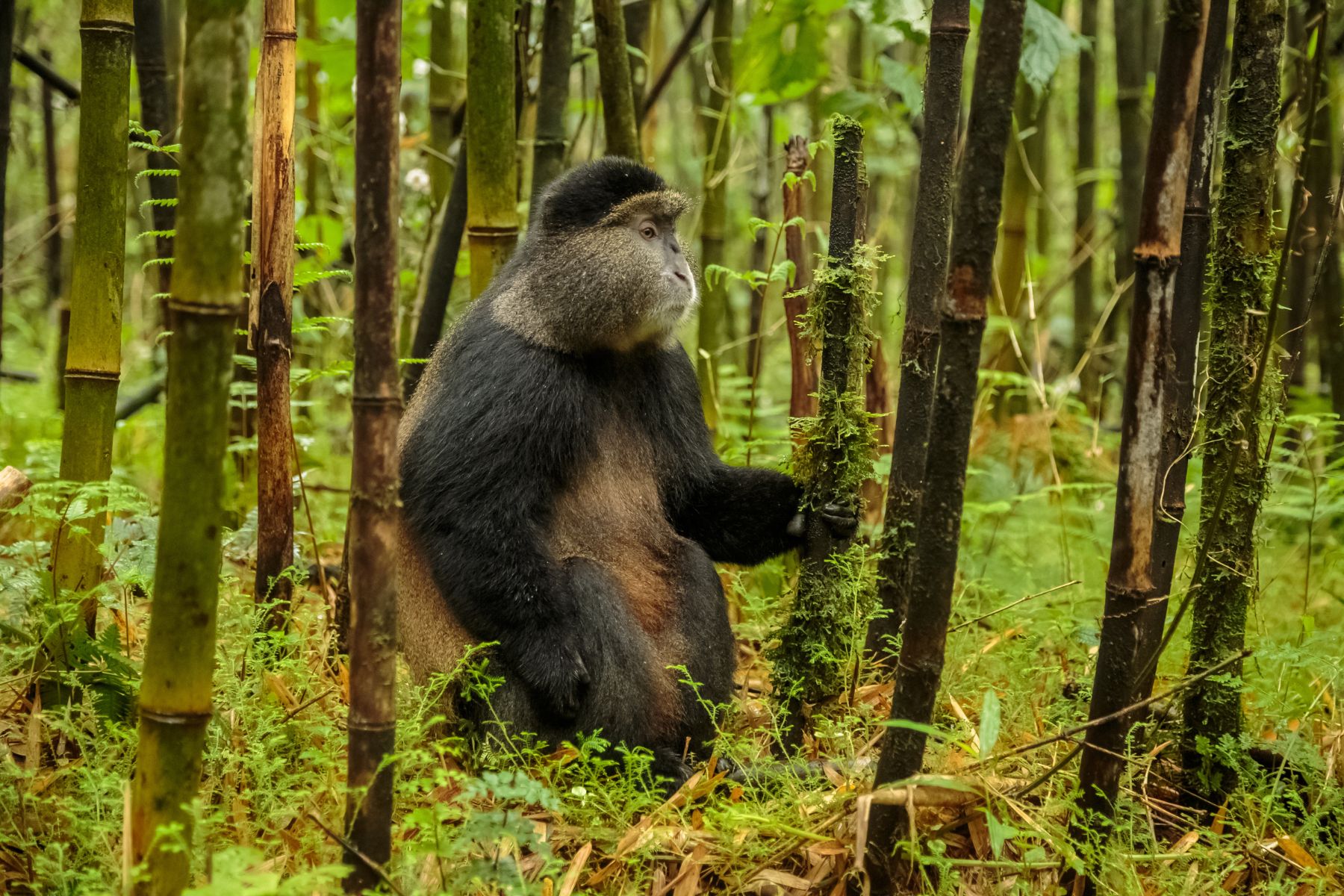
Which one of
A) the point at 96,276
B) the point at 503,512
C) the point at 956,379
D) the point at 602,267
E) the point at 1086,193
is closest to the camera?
the point at 956,379

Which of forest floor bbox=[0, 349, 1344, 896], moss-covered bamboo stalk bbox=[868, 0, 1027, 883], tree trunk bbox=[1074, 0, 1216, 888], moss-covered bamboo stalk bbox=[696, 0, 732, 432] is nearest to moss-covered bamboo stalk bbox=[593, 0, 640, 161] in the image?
moss-covered bamboo stalk bbox=[696, 0, 732, 432]

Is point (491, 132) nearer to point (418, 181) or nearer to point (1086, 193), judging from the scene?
point (418, 181)

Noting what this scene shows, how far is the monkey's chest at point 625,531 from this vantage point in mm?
3795

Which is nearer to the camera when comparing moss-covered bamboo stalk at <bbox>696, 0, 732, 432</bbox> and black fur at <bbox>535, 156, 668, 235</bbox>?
black fur at <bbox>535, 156, 668, 235</bbox>

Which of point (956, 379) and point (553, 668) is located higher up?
point (956, 379)

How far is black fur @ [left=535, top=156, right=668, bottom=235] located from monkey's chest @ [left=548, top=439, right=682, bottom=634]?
74 cm

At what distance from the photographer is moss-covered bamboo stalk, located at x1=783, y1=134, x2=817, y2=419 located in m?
3.78

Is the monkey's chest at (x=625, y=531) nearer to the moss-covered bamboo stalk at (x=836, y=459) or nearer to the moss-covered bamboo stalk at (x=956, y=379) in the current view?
the moss-covered bamboo stalk at (x=836, y=459)

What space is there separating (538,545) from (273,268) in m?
1.09

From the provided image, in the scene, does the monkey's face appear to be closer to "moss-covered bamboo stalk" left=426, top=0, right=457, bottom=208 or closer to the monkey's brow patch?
the monkey's brow patch

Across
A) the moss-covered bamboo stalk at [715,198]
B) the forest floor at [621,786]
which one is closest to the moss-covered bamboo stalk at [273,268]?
the forest floor at [621,786]

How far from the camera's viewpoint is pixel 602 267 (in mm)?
3850

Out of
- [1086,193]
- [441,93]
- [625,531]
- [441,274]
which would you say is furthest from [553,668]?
[1086,193]

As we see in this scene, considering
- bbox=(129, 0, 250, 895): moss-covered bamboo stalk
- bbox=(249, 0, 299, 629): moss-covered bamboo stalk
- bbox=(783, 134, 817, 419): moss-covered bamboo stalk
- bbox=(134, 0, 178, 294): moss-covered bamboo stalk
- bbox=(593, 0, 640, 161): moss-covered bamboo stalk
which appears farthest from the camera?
bbox=(593, 0, 640, 161): moss-covered bamboo stalk
